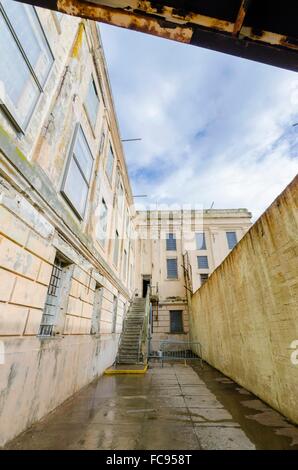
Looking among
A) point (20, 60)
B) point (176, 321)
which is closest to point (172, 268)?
point (176, 321)

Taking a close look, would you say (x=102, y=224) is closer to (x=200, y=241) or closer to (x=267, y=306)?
(x=267, y=306)

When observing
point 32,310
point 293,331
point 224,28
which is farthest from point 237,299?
point 224,28

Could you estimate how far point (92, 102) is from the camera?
7973 mm

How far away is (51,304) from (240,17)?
5.63 meters

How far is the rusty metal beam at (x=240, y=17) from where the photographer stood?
1.26 metres

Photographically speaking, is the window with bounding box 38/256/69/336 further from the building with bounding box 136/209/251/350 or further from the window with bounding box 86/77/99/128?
the building with bounding box 136/209/251/350

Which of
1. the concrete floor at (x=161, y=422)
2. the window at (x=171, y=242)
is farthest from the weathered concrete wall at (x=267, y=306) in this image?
the window at (x=171, y=242)

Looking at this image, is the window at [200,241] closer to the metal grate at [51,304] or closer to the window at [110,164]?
the window at [110,164]

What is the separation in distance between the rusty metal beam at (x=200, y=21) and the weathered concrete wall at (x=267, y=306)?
2.69 metres

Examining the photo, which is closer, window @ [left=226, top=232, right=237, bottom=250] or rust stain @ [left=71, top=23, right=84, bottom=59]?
rust stain @ [left=71, top=23, right=84, bottom=59]

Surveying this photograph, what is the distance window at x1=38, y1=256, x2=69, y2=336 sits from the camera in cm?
472

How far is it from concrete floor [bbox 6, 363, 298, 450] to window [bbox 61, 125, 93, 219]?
4.77 m

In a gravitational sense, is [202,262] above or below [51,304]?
above

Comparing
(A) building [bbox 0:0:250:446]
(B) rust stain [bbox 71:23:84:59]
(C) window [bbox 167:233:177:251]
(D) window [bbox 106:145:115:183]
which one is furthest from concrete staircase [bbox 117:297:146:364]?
(B) rust stain [bbox 71:23:84:59]
